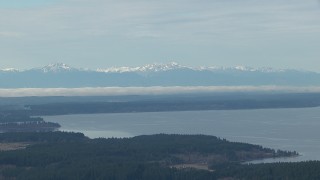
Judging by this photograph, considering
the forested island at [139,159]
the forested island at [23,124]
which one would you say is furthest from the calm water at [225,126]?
the forested island at [139,159]

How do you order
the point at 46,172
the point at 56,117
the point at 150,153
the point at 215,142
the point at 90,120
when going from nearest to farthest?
the point at 46,172 < the point at 150,153 < the point at 215,142 < the point at 90,120 < the point at 56,117

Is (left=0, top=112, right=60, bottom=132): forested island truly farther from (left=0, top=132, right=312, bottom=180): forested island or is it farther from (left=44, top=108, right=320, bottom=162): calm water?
(left=0, top=132, right=312, bottom=180): forested island

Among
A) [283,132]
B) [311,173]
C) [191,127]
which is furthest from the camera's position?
[191,127]

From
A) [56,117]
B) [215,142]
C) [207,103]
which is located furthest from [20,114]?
[215,142]

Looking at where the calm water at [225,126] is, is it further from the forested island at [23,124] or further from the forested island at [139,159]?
the forested island at [139,159]

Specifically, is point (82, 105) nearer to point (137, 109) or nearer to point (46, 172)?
point (137, 109)

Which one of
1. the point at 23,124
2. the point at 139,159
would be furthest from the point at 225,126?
the point at 139,159

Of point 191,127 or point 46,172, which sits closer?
point 46,172
